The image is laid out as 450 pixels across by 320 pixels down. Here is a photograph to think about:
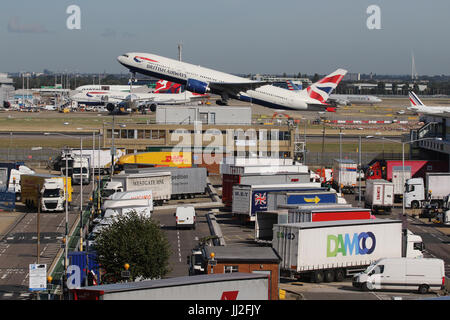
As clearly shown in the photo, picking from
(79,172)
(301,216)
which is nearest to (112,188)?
(79,172)

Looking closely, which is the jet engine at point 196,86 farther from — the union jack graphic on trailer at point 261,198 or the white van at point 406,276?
the white van at point 406,276

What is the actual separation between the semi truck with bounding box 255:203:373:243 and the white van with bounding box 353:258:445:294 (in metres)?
8.78

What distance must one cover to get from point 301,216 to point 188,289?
24.4m

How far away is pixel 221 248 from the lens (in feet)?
130

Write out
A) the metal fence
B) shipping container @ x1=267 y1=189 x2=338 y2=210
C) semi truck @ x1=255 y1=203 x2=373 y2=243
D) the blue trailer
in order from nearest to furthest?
the blue trailer → semi truck @ x1=255 y1=203 x2=373 y2=243 → shipping container @ x1=267 y1=189 x2=338 y2=210 → the metal fence

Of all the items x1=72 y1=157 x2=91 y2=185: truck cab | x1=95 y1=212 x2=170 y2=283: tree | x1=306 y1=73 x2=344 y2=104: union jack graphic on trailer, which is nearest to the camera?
x1=95 y1=212 x2=170 y2=283: tree

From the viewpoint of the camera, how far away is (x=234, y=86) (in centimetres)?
11656

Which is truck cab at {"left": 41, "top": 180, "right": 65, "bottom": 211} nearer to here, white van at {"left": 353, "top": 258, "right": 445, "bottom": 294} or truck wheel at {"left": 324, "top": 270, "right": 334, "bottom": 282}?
truck wheel at {"left": 324, "top": 270, "right": 334, "bottom": 282}

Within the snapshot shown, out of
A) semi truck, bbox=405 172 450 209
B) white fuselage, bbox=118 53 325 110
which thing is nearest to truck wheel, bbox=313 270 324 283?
semi truck, bbox=405 172 450 209

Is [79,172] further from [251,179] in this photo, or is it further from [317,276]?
[317,276]

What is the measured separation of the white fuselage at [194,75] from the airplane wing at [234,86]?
0.73 m

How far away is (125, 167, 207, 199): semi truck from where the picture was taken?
83644 millimetres

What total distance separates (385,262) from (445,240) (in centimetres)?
2054

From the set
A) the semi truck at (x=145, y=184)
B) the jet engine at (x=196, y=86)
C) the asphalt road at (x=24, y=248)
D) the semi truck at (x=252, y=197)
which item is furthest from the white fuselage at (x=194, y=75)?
the semi truck at (x=252, y=197)
